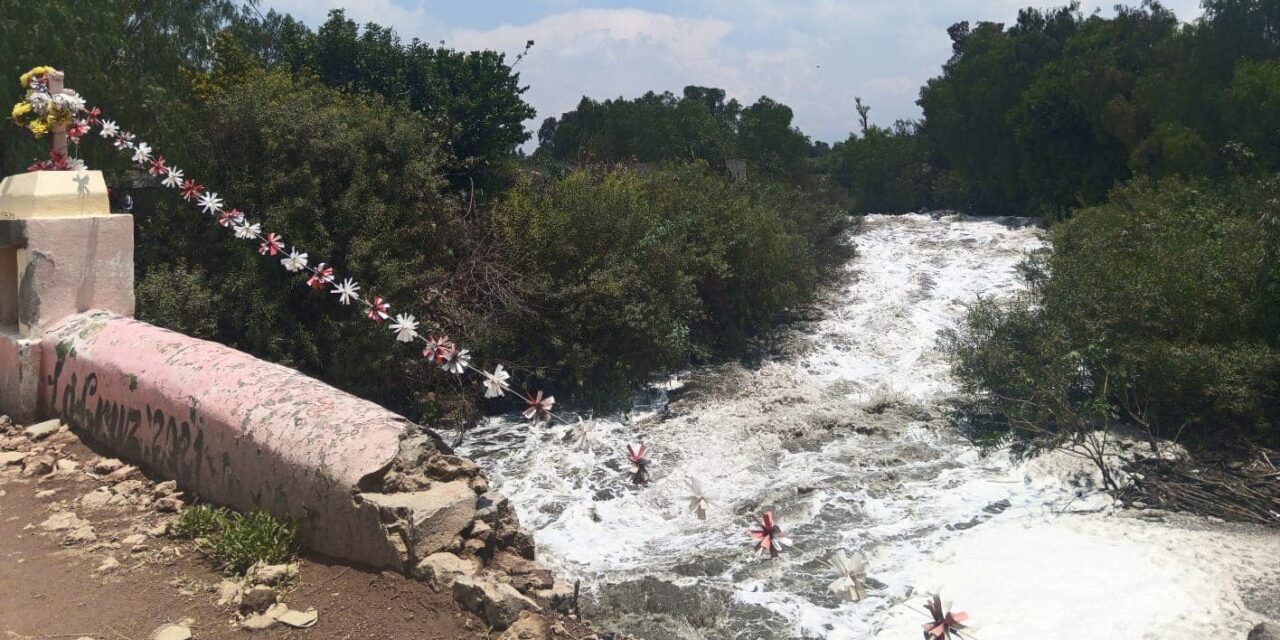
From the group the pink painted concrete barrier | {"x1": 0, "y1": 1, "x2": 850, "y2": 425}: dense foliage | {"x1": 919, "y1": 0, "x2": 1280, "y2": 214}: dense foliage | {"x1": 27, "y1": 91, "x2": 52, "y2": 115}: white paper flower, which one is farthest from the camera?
{"x1": 919, "y1": 0, "x2": 1280, "y2": 214}: dense foliage

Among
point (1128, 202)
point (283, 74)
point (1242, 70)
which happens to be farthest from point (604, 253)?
point (1242, 70)

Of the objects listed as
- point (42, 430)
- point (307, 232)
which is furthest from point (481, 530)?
point (307, 232)

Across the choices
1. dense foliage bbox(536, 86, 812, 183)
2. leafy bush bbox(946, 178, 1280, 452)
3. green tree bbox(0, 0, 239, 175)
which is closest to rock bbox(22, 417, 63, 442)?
green tree bbox(0, 0, 239, 175)

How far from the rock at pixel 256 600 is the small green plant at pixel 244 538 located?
27cm

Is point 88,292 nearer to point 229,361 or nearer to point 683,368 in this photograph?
point 229,361

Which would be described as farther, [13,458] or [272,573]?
[13,458]

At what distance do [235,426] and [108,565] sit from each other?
0.81 metres

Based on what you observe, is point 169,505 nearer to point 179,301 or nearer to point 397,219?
point 179,301

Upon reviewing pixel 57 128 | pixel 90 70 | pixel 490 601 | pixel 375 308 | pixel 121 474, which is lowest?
pixel 121 474

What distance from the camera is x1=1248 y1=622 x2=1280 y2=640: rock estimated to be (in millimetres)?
5242

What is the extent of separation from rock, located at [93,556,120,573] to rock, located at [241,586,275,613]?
2.75ft

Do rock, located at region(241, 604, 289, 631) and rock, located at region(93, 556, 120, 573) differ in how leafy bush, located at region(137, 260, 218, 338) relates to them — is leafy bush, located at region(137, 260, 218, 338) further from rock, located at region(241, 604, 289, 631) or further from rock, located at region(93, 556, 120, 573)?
rock, located at region(241, 604, 289, 631)

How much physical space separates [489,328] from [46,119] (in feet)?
16.1

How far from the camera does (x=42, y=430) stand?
19.3 feet
